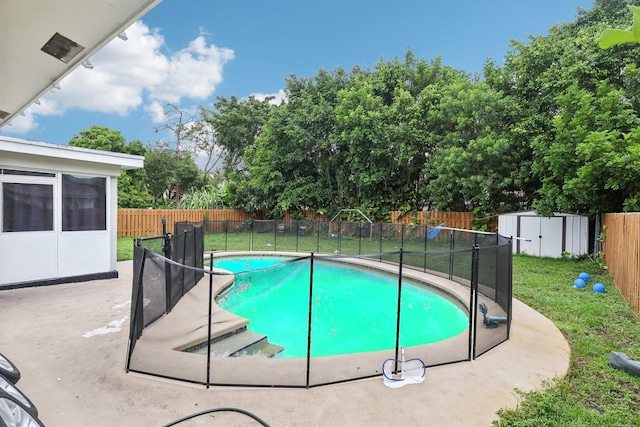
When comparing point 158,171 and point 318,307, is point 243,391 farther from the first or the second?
point 158,171

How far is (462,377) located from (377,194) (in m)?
15.5

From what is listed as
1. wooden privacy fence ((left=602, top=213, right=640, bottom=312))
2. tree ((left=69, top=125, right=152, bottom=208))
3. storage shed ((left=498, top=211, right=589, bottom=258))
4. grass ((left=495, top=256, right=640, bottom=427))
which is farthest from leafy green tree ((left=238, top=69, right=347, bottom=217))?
wooden privacy fence ((left=602, top=213, right=640, bottom=312))

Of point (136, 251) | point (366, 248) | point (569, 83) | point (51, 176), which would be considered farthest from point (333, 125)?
point (136, 251)

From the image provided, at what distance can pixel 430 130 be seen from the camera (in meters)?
17.0

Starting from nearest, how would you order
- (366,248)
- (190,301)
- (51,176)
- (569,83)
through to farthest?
1. (190,301)
2. (51,176)
3. (569,83)
4. (366,248)

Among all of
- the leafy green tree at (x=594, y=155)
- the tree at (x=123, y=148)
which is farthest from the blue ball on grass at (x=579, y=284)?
the tree at (x=123, y=148)

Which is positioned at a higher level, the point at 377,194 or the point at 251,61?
the point at 251,61

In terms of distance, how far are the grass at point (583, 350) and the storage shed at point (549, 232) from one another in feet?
5.56

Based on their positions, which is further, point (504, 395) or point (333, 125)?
point (333, 125)

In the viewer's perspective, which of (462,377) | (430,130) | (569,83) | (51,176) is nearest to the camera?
(462,377)

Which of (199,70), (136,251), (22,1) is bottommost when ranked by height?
(136,251)

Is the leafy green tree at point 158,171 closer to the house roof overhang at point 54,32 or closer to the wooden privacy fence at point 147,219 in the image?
the wooden privacy fence at point 147,219

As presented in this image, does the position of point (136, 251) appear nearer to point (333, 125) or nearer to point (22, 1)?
point (22, 1)

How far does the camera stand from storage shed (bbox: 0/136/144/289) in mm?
6371
